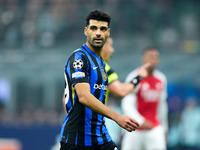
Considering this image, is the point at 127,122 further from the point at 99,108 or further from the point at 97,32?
the point at 97,32

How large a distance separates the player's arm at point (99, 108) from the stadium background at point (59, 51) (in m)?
7.68

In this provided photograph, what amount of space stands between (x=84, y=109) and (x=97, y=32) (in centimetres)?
79

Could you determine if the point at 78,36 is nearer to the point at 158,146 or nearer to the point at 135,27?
the point at 135,27

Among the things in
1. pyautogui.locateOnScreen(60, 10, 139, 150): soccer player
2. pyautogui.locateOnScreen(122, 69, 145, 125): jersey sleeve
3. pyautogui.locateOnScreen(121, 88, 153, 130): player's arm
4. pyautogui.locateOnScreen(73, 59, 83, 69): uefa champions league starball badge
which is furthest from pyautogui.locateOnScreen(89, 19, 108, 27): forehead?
pyautogui.locateOnScreen(121, 88, 153, 130): player's arm

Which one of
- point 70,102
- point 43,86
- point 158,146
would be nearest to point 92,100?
point 70,102

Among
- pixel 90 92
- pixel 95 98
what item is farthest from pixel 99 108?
pixel 90 92

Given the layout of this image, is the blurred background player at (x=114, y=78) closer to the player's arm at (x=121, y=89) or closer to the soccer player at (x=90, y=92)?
the player's arm at (x=121, y=89)

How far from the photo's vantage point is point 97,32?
468 cm

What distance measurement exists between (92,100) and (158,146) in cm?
431

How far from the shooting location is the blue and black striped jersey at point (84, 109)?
181 inches

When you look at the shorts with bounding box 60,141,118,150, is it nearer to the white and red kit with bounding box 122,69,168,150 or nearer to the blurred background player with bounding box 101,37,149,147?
the blurred background player with bounding box 101,37,149,147

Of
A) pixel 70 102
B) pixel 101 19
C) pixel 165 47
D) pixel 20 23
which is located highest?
pixel 20 23

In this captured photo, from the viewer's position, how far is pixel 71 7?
14.2 meters

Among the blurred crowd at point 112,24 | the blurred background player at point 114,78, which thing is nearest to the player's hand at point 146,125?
the blurred background player at point 114,78
